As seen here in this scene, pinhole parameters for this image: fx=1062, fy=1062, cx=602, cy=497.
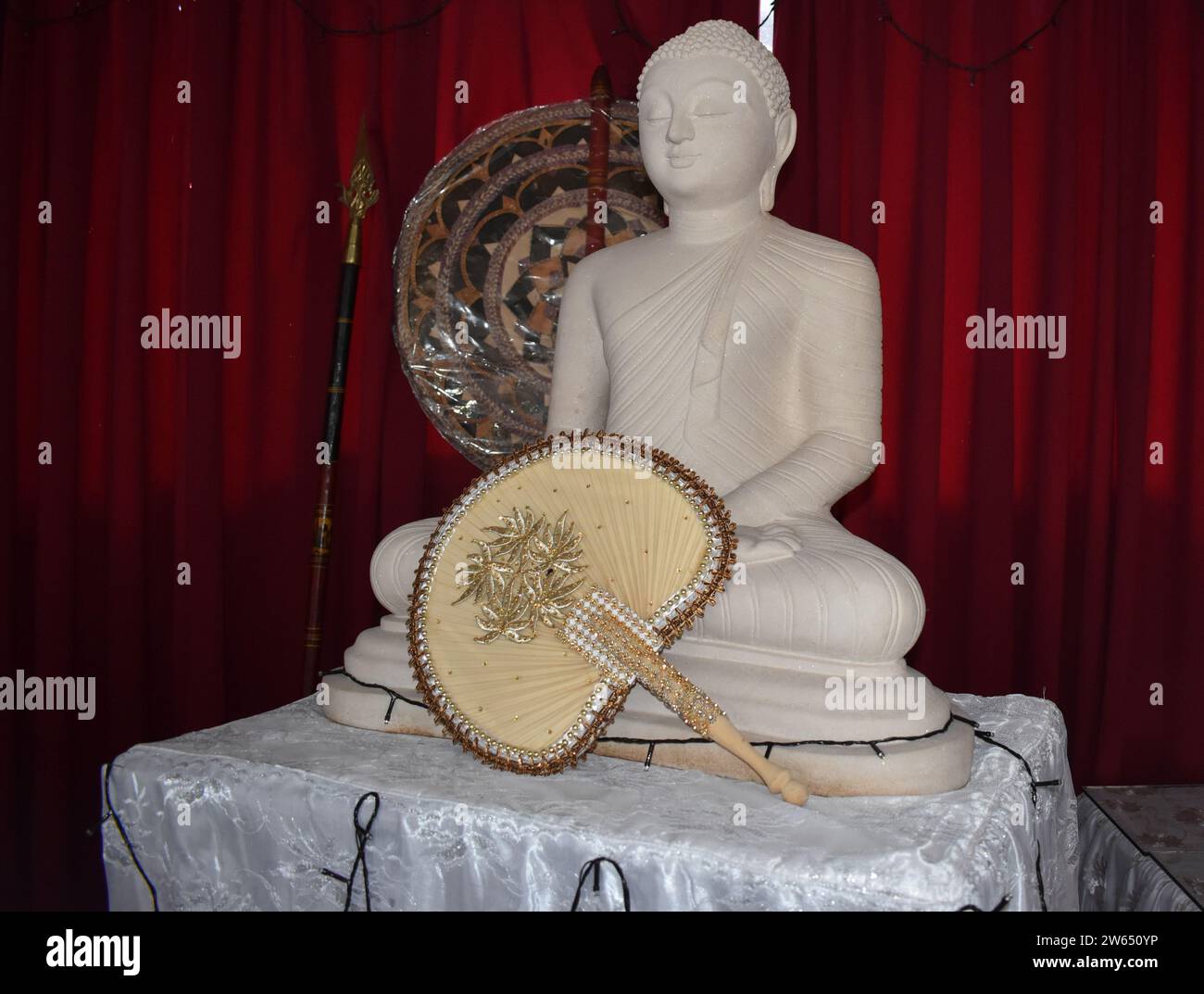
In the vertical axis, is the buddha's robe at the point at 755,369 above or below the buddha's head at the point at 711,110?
below

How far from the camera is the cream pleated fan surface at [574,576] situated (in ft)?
5.46

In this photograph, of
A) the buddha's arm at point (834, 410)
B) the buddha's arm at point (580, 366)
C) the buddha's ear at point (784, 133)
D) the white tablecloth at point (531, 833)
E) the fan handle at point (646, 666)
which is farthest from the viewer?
the buddha's arm at point (580, 366)

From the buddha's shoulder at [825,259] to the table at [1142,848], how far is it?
1.34 metres

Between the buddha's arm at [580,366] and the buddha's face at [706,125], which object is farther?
the buddha's arm at [580,366]

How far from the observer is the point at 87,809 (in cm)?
304

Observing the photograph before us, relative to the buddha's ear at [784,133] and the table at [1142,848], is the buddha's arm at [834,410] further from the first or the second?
the table at [1142,848]

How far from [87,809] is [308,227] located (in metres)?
1.78

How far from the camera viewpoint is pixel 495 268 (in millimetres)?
2766

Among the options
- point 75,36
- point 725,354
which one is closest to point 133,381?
point 75,36

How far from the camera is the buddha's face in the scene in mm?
2107

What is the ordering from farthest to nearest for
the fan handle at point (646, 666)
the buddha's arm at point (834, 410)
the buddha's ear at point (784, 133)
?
the buddha's ear at point (784, 133) < the buddha's arm at point (834, 410) < the fan handle at point (646, 666)

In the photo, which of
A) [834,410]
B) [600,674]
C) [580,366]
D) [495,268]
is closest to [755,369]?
[834,410]

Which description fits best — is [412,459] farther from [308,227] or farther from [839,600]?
[839,600]

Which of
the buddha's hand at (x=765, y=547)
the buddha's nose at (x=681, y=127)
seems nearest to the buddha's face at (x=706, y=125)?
the buddha's nose at (x=681, y=127)
